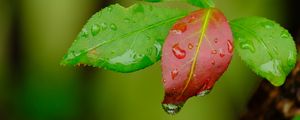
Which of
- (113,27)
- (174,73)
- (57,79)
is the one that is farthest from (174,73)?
(57,79)

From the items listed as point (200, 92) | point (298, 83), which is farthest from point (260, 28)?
point (298, 83)

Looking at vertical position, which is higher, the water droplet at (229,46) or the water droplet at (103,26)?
the water droplet at (103,26)

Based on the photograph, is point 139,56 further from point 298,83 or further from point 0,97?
point 0,97

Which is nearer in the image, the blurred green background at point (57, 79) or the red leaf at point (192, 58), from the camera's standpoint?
the red leaf at point (192, 58)

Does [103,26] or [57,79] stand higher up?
[103,26]

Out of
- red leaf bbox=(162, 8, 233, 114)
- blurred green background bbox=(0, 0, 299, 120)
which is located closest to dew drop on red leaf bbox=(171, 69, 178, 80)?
red leaf bbox=(162, 8, 233, 114)

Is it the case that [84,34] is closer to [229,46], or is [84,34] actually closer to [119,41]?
[119,41]

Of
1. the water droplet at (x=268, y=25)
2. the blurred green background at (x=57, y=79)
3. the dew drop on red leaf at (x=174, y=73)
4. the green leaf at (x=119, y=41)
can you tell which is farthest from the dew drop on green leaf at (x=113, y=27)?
the blurred green background at (x=57, y=79)

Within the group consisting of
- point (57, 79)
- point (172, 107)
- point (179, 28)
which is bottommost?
point (57, 79)

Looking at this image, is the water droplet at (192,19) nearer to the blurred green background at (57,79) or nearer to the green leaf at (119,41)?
the green leaf at (119,41)
